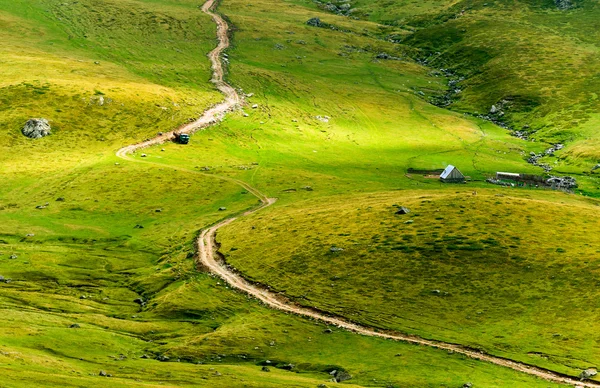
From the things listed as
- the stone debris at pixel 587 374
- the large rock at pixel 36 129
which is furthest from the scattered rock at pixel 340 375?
the large rock at pixel 36 129

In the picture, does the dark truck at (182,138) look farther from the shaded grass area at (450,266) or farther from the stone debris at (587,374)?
the stone debris at (587,374)

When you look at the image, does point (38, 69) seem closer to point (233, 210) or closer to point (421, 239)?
point (233, 210)

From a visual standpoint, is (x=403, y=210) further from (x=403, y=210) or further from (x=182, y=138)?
(x=182, y=138)

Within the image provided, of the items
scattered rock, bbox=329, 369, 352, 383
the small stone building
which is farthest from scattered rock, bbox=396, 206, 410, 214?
the small stone building

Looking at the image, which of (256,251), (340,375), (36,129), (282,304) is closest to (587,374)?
(340,375)

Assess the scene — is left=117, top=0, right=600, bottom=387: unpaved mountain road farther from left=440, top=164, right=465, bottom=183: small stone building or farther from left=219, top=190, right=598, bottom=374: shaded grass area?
left=440, top=164, right=465, bottom=183: small stone building

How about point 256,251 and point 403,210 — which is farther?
point 403,210
